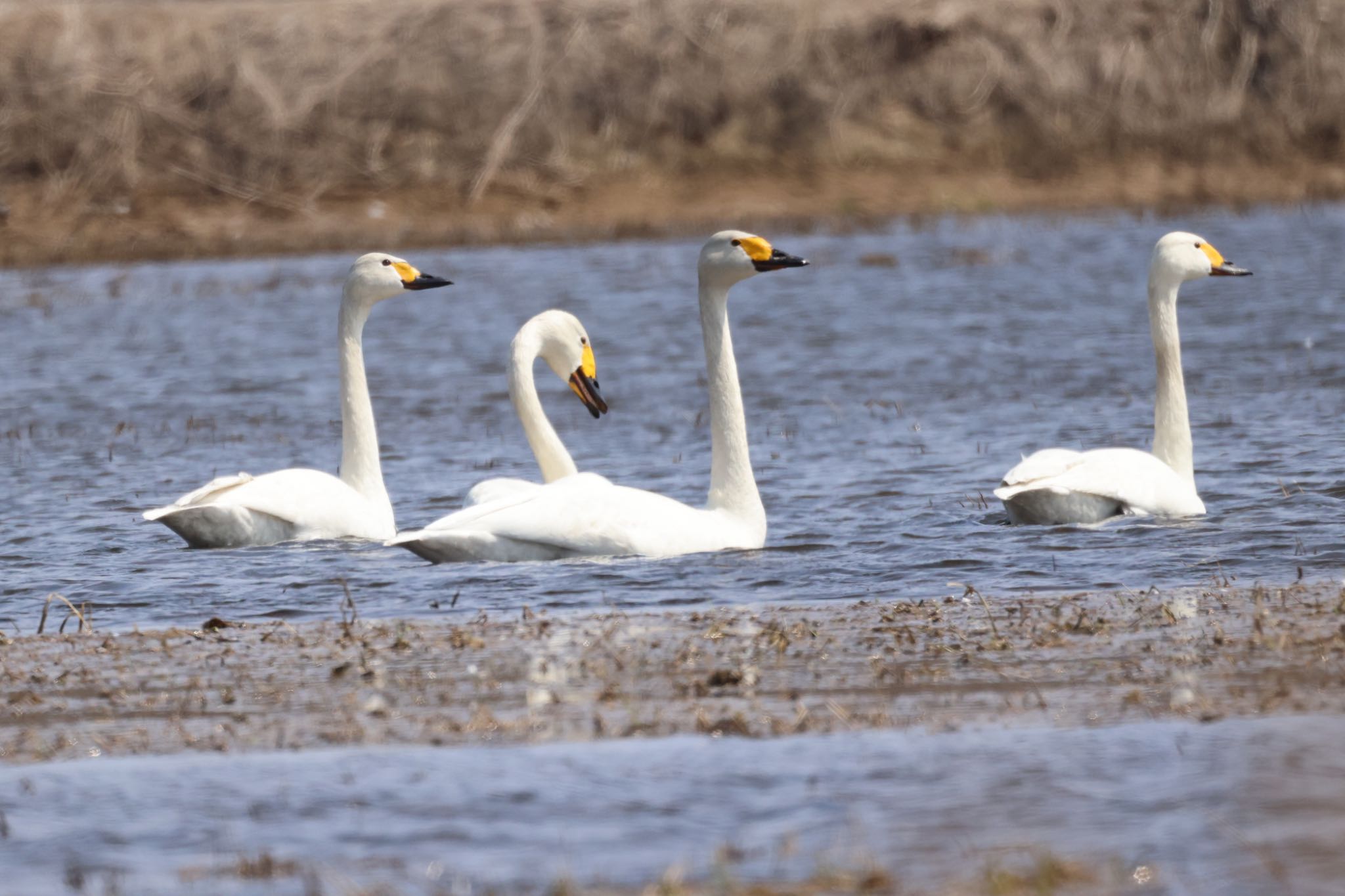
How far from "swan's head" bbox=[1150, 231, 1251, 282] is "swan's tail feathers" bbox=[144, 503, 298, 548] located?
176 inches

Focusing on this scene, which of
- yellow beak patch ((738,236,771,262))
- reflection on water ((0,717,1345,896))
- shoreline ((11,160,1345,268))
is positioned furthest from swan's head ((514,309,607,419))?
shoreline ((11,160,1345,268))

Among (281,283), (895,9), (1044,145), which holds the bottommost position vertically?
(281,283)

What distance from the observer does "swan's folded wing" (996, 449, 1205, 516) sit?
889 cm

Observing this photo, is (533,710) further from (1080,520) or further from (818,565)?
(1080,520)

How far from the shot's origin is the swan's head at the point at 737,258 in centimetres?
871

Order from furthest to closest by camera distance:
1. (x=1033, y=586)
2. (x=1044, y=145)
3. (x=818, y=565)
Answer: (x=1044, y=145) < (x=818, y=565) < (x=1033, y=586)

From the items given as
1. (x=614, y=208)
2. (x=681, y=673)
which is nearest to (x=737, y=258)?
(x=681, y=673)

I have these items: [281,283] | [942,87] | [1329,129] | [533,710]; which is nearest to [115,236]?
[281,283]

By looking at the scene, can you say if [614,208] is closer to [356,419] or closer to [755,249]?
[356,419]

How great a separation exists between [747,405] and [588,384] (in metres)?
4.98

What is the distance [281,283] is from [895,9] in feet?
40.1

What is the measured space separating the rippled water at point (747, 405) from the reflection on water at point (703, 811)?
2486mm

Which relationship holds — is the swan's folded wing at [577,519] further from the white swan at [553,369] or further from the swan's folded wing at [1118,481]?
the swan's folded wing at [1118,481]

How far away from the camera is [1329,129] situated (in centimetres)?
2961
